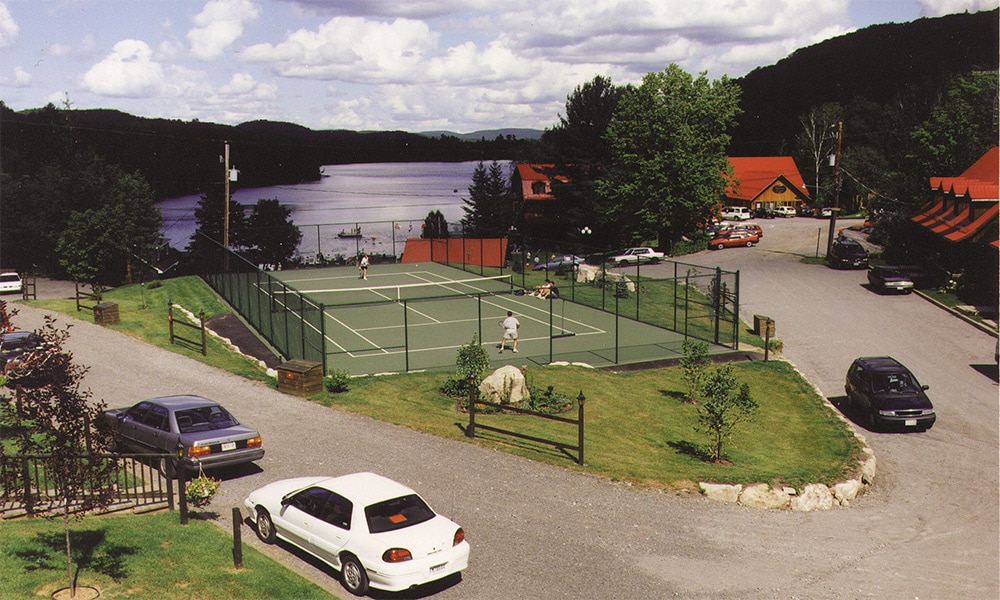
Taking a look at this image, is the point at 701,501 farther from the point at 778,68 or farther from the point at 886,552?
the point at 778,68

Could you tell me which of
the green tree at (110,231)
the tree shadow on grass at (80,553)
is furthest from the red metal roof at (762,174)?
the tree shadow on grass at (80,553)

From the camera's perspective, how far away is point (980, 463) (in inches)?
931

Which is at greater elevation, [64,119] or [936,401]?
[64,119]

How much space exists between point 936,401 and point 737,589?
20.1 metres

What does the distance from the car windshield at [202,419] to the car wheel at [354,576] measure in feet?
19.9

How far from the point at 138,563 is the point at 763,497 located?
1286cm

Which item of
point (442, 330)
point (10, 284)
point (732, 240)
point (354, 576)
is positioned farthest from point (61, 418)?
point (732, 240)

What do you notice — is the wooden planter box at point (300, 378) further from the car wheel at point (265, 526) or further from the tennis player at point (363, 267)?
the tennis player at point (363, 267)

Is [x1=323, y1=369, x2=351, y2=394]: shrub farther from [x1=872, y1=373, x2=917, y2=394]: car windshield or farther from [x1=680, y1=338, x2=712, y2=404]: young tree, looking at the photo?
[x1=872, y1=373, x2=917, y2=394]: car windshield

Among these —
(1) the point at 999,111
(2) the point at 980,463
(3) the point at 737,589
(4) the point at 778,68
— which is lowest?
(2) the point at 980,463

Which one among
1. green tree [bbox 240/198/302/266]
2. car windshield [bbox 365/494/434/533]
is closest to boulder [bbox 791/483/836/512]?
car windshield [bbox 365/494/434/533]

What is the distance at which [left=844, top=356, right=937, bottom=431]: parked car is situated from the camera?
2592 centimetres

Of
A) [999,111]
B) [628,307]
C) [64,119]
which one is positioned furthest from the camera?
[64,119]

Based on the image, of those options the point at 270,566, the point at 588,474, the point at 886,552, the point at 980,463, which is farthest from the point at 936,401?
the point at 270,566
